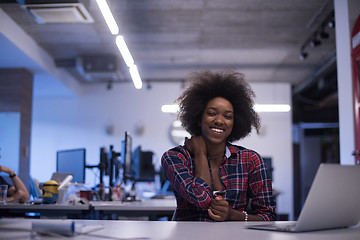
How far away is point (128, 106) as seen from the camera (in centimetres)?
960

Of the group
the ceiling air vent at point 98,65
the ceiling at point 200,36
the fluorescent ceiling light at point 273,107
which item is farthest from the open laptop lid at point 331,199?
the fluorescent ceiling light at point 273,107

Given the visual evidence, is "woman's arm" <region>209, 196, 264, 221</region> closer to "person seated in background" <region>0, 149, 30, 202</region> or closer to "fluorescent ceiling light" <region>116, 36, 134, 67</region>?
"person seated in background" <region>0, 149, 30, 202</region>

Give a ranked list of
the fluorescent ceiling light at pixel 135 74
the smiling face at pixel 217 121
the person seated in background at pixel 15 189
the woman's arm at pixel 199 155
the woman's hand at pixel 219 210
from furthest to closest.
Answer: the fluorescent ceiling light at pixel 135 74 → the person seated in background at pixel 15 189 → the smiling face at pixel 217 121 → the woman's arm at pixel 199 155 → the woman's hand at pixel 219 210

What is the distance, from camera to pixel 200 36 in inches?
265

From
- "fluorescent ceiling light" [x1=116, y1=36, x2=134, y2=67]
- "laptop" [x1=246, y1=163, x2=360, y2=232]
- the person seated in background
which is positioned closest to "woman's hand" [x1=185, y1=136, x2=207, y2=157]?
"laptop" [x1=246, y1=163, x2=360, y2=232]

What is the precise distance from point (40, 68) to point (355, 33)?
5.18 metres

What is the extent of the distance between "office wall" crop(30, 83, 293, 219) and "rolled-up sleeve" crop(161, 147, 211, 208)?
7.16 m

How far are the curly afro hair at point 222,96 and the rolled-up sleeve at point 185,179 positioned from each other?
0.40 metres

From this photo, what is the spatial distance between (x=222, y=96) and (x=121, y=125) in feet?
23.6

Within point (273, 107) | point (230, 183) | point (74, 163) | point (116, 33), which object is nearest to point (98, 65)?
point (116, 33)

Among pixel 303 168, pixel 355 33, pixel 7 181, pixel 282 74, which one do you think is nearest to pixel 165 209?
pixel 7 181

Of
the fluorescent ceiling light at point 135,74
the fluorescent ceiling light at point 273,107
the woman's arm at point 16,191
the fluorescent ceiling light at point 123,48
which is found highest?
the fluorescent ceiling light at point 123,48

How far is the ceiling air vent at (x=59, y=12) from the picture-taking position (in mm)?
4930

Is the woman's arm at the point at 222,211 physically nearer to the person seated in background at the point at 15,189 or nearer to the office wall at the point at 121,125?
the person seated in background at the point at 15,189
